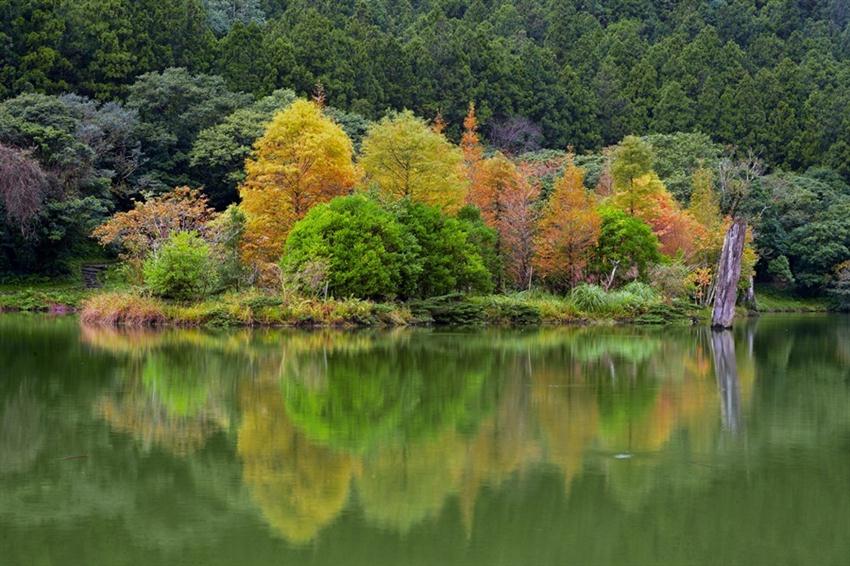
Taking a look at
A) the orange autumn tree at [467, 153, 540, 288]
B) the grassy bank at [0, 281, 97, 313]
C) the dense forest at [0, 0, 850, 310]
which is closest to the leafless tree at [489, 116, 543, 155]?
the dense forest at [0, 0, 850, 310]

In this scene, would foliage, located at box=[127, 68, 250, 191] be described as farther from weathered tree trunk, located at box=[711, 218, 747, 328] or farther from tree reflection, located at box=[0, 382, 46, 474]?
tree reflection, located at box=[0, 382, 46, 474]

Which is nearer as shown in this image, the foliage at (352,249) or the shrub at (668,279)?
the foliage at (352,249)

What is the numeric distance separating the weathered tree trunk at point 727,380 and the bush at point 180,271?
39.4 feet

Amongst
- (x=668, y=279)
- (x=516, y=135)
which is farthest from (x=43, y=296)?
(x=516, y=135)

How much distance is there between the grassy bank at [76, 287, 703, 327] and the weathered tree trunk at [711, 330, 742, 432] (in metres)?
4.34

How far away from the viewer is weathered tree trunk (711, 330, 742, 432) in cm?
1134

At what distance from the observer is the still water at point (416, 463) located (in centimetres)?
654

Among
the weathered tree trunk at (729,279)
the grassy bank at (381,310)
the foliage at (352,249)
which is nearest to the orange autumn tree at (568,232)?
the grassy bank at (381,310)

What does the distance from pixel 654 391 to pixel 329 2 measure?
5801 centimetres

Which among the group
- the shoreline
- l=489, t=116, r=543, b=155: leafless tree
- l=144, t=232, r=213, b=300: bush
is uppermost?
l=489, t=116, r=543, b=155: leafless tree

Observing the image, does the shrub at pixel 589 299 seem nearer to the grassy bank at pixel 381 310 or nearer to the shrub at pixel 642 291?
the grassy bank at pixel 381 310

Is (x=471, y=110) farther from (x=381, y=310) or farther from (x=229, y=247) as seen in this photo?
(x=381, y=310)

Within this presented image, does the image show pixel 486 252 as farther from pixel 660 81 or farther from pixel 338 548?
pixel 660 81

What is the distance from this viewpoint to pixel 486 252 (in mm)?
30359
